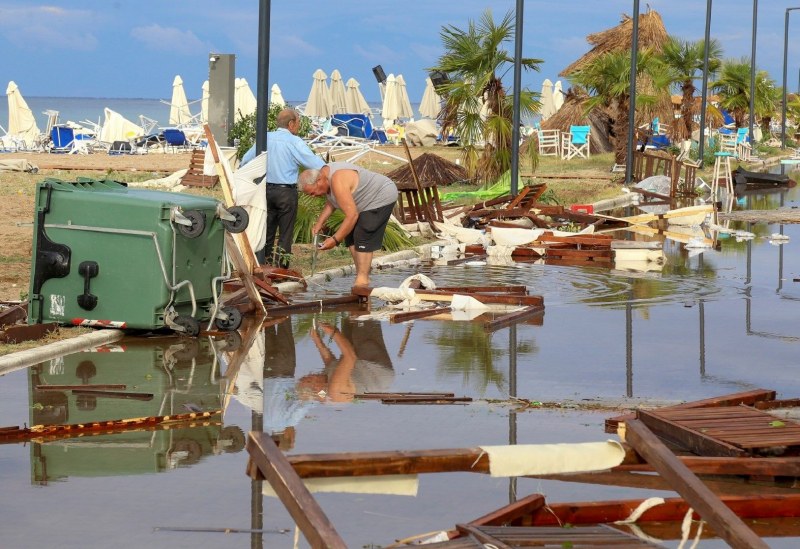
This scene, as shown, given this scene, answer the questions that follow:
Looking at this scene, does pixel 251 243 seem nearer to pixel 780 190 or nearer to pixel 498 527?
pixel 498 527

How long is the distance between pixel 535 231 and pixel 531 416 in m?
11.0

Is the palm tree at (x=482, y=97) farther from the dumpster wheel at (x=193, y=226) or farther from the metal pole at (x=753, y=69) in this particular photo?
the metal pole at (x=753, y=69)

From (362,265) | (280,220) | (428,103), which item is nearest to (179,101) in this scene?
(428,103)

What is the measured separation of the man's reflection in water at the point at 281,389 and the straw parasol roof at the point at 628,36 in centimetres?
4179

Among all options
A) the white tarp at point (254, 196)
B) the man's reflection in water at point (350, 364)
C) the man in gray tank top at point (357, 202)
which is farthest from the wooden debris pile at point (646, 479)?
the white tarp at point (254, 196)

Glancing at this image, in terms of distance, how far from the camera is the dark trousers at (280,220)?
14.5m

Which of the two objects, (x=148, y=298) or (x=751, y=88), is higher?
(x=751, y=88)

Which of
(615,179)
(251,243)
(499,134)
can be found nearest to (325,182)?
(251,243)

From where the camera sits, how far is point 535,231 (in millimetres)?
18891

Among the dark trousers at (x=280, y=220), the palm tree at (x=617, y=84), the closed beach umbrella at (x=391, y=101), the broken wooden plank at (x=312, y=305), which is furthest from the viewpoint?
the closed beach umbrella at (x=391, y=101)

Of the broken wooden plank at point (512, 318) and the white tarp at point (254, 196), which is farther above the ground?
the white tarp at point (254, 196)

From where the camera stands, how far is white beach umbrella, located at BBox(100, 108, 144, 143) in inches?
1877

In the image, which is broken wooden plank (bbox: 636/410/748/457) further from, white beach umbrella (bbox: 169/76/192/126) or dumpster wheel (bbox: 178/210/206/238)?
white beach umbrella (bbox: 169/76/192/126)

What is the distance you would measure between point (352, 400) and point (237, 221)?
8.96 feet
